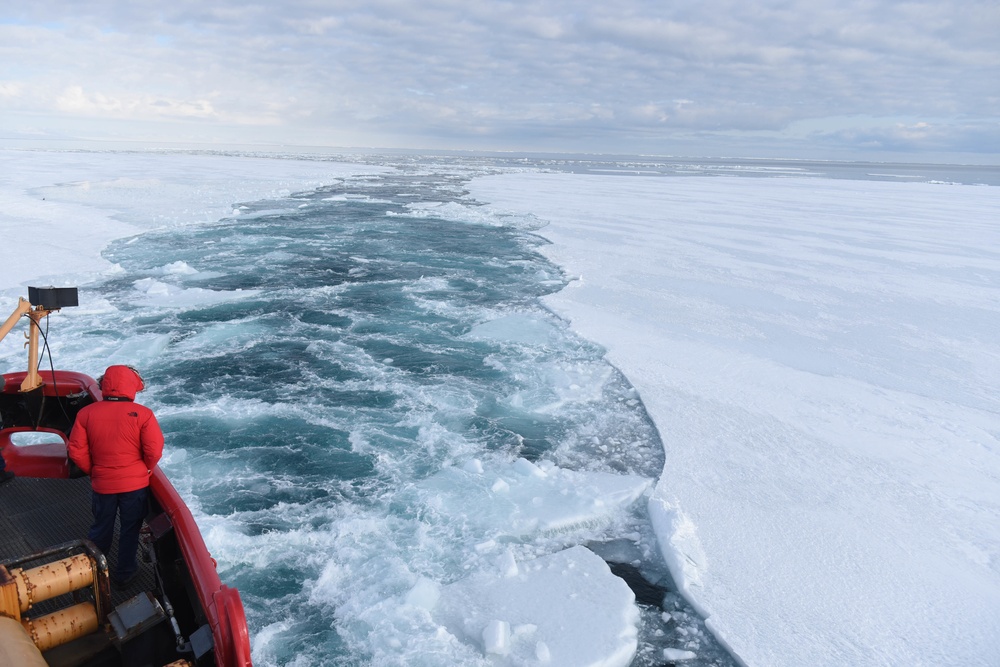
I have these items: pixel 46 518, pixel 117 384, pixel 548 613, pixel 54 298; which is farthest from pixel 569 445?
pixel 54 298

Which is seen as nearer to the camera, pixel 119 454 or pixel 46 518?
pixel 119 454

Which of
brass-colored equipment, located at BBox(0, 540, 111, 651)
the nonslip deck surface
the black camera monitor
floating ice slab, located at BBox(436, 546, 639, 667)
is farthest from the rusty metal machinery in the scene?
floating ice slab, located at BBox(436, 546, 639, 667)

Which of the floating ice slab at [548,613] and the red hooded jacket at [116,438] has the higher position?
the red hooded jacket at [116,438]

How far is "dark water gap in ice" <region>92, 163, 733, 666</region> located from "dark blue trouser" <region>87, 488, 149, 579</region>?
764 mm

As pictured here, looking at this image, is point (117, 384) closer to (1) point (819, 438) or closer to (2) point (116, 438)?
(2) point (116, 438)

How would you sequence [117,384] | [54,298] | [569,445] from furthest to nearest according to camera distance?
[569,445] → [54,298] → [117,384]

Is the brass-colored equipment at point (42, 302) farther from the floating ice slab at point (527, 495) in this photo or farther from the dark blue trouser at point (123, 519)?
the floating ice slab at point (527, 495)

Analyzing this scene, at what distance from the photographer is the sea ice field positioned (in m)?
3.57

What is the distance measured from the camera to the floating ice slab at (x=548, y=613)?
3307 mm

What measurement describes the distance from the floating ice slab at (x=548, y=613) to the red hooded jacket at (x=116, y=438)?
5.95ft

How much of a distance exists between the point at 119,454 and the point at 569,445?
3554mm

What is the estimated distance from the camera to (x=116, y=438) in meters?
2.98

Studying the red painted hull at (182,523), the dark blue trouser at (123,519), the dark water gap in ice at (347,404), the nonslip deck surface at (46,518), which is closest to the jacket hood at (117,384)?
the dark blue trouser at (123,519)

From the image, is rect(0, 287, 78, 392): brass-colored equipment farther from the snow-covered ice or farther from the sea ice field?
the snow-covered ice
